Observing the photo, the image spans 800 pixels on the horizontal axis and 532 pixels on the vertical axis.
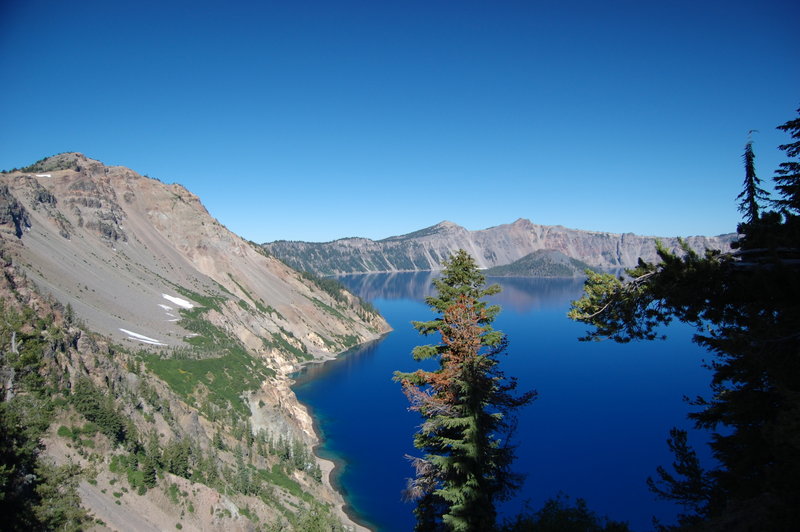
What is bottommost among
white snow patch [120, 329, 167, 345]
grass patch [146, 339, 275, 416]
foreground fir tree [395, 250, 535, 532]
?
grass patch [146, 339, 275, 416]

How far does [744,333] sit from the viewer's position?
37.1ft

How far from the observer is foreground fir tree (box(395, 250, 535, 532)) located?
54.8 feet

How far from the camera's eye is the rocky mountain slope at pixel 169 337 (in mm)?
42812

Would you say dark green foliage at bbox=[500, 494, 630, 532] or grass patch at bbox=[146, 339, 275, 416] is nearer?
dark green foliage at bbox=[500, 494, 630, 532]

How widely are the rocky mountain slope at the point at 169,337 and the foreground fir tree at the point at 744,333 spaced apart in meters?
36.8

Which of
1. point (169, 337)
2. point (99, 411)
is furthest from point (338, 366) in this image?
point (99, 411)

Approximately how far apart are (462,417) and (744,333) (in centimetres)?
965

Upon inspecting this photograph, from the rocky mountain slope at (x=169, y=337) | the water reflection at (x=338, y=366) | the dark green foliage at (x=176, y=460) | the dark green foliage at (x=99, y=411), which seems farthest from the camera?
the water reflection at (x=338, y=366)

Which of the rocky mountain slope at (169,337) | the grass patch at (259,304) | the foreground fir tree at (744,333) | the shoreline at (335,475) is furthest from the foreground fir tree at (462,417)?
the grass patch at (259,304)

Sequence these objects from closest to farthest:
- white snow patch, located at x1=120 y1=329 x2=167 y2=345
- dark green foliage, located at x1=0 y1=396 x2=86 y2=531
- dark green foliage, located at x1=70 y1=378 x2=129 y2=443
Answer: dark green foliage, located at x1=0 y1=396 x2=86 y2=531, dark green foliage, located at x1=70 y1=378 x2=129 y2=443, white snow patch, located at x1=120 y1=329 x2=167 y2=345

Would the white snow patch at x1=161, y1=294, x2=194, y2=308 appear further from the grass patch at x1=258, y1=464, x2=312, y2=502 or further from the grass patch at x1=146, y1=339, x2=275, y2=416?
the grass patch at x1=258, y1=464, x2=312, y2=502

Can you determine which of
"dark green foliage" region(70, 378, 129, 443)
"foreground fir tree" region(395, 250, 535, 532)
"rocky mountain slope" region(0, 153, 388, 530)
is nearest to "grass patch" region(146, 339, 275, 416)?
"rocky mountain slope" region(0, 153, 388, 530)

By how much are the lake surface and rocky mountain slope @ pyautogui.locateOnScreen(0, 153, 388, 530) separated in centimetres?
715

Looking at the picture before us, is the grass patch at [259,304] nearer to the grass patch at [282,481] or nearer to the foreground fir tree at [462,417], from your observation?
the grass patch at [282,481]
